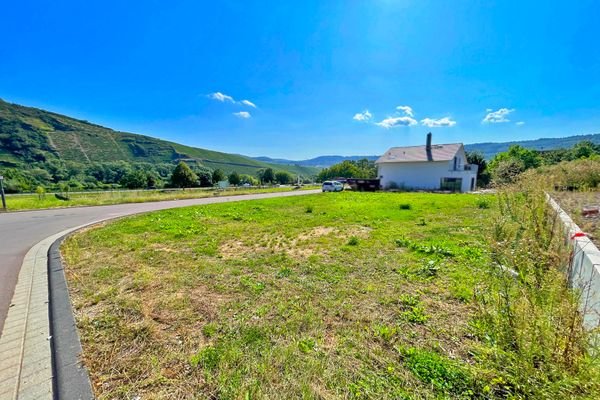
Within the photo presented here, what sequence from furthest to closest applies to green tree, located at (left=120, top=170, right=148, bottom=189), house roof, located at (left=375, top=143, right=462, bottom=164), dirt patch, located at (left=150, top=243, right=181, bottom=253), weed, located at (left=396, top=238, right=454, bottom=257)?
green tree, located at (left=120, top=170, right=148, bottom=189) < house roof, located at (left=375, top=143, right=462, bottom=164) < dirt patch, located at (left=150, top=243, right=181, bottom=253) < weed, located at (left=396, top=238, right=454, bottom=257)

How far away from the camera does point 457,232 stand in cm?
662

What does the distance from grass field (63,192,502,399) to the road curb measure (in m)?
0.07

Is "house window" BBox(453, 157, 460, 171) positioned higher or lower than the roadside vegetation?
higher

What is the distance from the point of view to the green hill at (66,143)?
211ft

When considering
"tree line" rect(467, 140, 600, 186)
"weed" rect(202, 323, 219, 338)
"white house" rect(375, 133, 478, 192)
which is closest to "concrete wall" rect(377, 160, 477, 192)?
"white house" rect(375, 133, 478, 192)

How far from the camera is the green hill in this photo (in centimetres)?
6419

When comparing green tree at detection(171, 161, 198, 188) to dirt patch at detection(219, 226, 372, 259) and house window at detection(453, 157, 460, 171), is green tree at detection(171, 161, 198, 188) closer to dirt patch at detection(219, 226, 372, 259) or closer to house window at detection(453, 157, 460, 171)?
house window at detection(453, 157, 460, 171)

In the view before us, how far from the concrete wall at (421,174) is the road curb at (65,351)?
105 ft

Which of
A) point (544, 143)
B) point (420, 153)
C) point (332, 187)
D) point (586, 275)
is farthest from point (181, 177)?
point (544, 143)

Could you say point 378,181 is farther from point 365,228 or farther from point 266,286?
point 266,286

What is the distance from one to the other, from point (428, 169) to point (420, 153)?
2.72 metres

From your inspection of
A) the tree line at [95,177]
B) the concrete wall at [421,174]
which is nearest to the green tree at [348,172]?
the tree line at [95,177]

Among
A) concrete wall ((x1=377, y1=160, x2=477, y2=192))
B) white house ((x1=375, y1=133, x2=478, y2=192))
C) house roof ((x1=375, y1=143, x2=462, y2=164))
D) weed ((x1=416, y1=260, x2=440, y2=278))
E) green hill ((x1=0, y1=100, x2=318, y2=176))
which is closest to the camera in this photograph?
weed ((x1=416, y1=260, x2=440, y2=278))

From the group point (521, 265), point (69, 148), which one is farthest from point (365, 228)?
point (69, 148)
